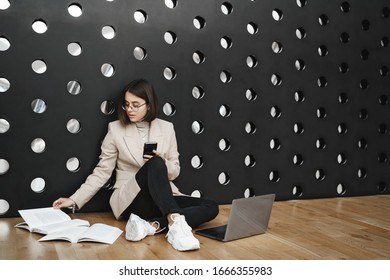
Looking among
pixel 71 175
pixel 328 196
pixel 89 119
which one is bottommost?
pixel 328 196

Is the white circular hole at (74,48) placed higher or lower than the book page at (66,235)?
higher

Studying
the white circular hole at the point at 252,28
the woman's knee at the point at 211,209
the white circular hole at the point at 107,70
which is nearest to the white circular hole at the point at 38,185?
the white circular hole at the point at 107,70

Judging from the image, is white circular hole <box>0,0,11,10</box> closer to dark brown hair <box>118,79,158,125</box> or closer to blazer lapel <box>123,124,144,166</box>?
dark brown hair <box>118,79,158,125</box>

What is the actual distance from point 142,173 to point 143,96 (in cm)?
51

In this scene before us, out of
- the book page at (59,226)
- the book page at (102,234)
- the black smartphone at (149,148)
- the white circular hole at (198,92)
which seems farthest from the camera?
the white circular hole at (198,92)

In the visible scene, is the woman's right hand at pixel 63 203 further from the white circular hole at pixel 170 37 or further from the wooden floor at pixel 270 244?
the white circular hole at pixel 170 37

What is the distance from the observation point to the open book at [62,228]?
2.19 meters

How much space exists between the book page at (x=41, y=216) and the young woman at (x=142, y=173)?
64 millimetres

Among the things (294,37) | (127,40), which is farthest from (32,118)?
(294,37)

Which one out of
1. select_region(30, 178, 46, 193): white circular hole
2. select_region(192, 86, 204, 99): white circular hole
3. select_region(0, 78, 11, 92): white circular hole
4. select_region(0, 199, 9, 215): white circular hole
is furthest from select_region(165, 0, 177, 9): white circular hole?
select_region(0, 199, 9, 215): white circular hole

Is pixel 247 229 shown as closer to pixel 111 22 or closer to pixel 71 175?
pixel 71 175

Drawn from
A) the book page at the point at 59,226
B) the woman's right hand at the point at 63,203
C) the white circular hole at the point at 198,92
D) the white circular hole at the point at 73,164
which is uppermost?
the white circular hole at the point at 198,92

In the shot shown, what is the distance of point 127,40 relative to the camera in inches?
114
